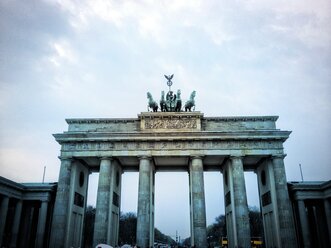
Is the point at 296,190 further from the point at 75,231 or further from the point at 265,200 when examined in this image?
the point at 75,231

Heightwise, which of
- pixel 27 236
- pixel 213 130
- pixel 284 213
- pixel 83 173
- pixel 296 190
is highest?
pixel 213 130

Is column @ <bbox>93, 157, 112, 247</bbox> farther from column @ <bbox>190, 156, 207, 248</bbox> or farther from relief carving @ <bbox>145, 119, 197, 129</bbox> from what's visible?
column @ <bbox>190, 156, 207, 248</bbox>

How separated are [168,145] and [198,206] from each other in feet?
22.3

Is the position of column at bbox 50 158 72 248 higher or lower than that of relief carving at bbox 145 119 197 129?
lower

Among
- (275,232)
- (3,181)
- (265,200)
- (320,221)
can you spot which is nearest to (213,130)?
(265,200)

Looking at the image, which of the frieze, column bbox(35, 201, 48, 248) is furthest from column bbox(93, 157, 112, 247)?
column bbox(35, 201, 48, 248)

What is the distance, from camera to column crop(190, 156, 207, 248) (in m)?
26.0

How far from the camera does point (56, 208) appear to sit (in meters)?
27.6

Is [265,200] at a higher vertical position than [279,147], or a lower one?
lower

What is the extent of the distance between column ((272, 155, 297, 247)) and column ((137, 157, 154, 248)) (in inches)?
494

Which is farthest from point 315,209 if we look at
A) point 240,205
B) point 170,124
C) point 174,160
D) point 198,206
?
point 170,124

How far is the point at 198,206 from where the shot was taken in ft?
89.4

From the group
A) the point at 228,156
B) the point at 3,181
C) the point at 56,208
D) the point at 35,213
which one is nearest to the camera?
the point at 3,181

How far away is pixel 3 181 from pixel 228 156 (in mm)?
21886
